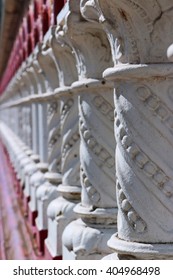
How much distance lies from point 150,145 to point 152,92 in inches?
6.8

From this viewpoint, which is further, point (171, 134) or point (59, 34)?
point (59, 34)

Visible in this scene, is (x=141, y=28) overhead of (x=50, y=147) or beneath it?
A: overhead

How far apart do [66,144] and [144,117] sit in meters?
2.08

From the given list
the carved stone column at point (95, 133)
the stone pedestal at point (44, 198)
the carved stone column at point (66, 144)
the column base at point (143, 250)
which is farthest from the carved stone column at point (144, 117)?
the stone pedestal at point (44, 198)

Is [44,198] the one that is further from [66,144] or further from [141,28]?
[141,28]

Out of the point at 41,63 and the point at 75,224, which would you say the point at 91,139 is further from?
the point at 41,63

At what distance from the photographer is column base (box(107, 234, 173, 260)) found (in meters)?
2.64

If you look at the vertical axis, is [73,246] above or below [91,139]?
below

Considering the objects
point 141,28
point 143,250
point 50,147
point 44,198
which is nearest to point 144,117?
point 141,28

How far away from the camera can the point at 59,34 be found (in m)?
4.68

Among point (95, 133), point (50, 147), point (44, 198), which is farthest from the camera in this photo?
point (44, 198)

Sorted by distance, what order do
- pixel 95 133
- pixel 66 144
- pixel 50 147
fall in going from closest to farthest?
1. pixel 95 133
2. pixel 66 144
3. pixel 50 147

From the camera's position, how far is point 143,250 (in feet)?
8.75
